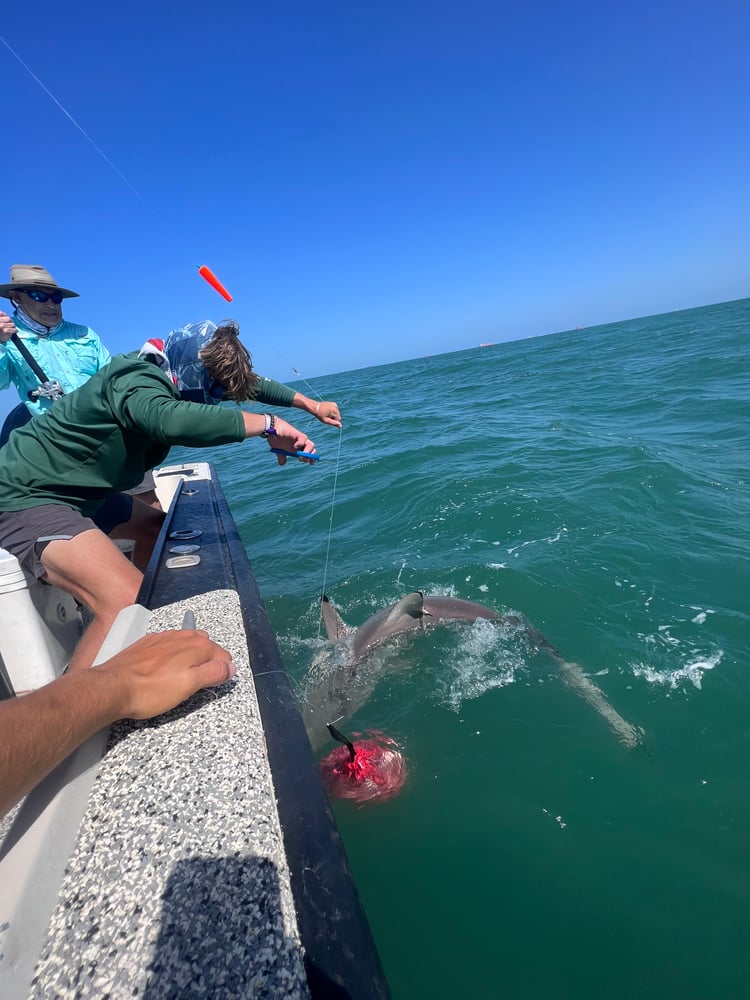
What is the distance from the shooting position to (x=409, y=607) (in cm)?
445

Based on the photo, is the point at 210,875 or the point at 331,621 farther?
the point at 331,621

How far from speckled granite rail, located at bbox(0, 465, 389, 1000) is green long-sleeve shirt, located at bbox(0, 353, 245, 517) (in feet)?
4.12

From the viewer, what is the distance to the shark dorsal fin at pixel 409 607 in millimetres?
4379

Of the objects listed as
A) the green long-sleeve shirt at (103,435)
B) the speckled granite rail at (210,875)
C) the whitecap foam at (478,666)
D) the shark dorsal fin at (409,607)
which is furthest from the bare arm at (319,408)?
the whitecap foam at (478,666)

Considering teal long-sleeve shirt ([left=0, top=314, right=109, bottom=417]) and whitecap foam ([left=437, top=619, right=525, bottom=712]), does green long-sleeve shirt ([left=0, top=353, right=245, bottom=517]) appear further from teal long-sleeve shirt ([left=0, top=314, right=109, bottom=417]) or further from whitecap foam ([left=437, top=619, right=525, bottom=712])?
whitecap foam ([left=437, top=619, right=525, bottom=712])

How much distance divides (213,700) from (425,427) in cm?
1390

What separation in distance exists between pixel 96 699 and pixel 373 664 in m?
3.14

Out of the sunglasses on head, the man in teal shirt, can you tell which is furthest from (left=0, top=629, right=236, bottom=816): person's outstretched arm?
the sunglasses on head

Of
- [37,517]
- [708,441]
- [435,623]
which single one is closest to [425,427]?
[708,441]

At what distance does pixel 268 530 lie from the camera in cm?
875

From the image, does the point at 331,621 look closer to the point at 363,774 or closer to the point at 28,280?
the point at 363,774

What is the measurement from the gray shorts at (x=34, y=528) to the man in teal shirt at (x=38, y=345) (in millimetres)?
2068

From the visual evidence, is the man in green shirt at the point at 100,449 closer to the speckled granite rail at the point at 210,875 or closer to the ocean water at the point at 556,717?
the speckled granite rail at the point at 210,875

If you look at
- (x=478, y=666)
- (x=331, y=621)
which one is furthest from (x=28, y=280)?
(x=478, y=666)
